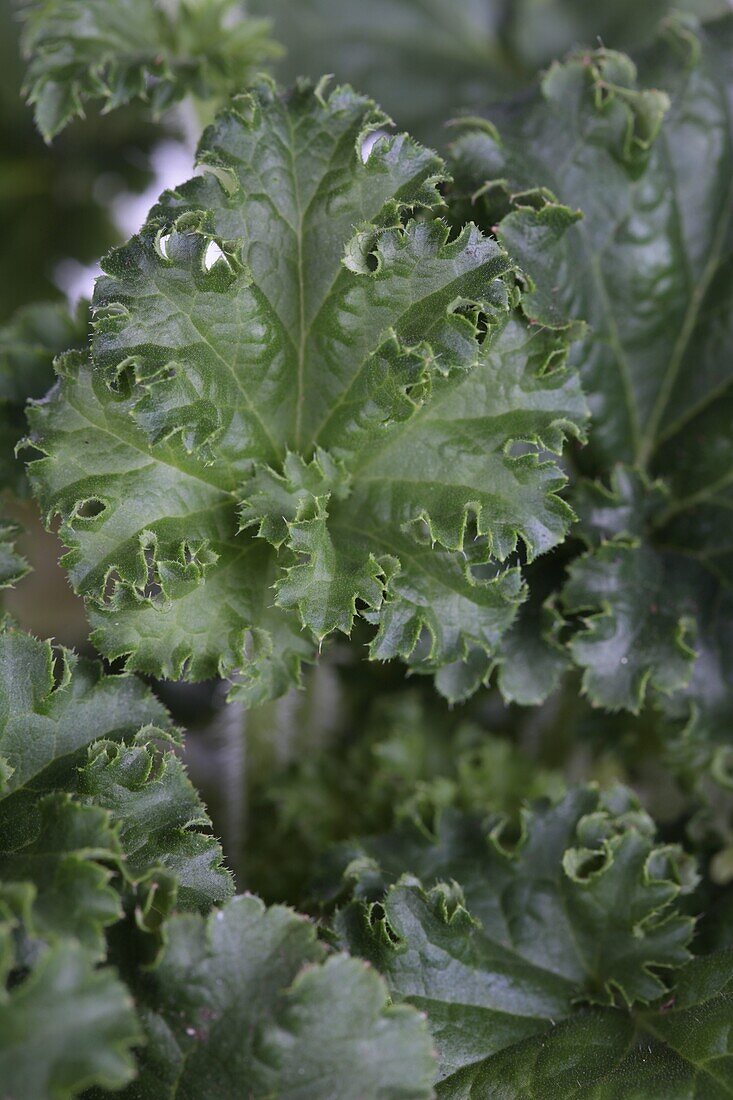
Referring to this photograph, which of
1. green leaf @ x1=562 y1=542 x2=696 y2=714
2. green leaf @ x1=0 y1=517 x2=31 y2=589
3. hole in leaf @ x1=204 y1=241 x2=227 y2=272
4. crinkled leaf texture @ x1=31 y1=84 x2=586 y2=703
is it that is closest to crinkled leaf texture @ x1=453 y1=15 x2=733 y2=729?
green leaf @ x1=562 y1=542 x2=696 y2=714

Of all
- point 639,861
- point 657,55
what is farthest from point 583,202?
point 639,861

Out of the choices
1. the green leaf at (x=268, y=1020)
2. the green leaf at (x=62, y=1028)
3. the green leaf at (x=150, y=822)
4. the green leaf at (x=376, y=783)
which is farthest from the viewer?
the green leaf at (x=376, y=783)

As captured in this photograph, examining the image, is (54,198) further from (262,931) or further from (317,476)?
(262,931)

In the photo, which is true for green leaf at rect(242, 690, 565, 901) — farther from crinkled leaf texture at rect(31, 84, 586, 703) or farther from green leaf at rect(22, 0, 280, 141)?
green leaf at rect(22, 0, 280, 141)

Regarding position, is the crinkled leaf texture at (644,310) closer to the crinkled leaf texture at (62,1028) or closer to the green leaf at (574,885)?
the green leaf at (574,885)

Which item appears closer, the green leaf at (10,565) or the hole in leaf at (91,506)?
the hole in leaf at (91,506)

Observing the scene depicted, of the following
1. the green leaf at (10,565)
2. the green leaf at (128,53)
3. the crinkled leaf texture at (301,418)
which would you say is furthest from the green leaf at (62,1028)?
the green leaf at (128,53)

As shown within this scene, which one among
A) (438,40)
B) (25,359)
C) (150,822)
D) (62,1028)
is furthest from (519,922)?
(438,40)
